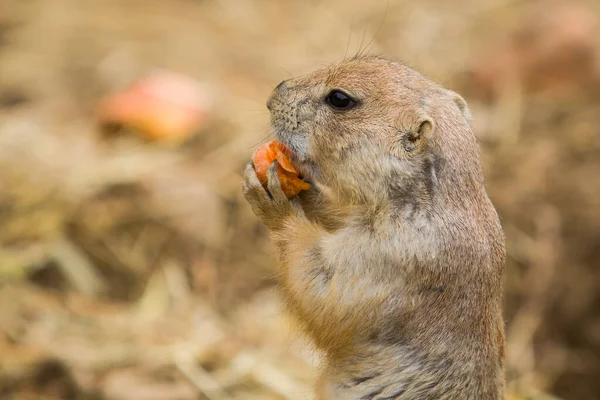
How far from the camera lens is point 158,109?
265 inches

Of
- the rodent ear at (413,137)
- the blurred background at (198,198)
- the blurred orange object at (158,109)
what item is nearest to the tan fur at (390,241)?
the rodent ear at (413,137)

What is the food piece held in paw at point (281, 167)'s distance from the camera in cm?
340

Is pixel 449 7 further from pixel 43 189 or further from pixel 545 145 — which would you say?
pixel 43 189

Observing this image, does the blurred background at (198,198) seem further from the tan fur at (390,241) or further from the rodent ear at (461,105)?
the tan fur at (390,241)

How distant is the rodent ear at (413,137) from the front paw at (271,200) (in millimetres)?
478

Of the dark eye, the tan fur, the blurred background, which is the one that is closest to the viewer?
the tan fur

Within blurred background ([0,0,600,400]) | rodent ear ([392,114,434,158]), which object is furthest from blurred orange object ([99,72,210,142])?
rodent ear ([392,114,434,158])

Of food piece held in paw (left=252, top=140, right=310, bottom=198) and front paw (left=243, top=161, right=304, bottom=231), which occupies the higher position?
food piece held in paw (left=252, top=140, right=310, bottom=198)

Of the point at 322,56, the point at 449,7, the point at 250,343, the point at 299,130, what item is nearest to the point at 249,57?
the point at 322,56

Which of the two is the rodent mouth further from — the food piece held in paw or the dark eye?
the dark eye

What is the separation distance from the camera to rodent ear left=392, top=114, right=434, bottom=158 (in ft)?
10.6

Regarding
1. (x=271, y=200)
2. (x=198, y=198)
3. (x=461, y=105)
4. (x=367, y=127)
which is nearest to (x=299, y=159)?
(x=271, y=200)

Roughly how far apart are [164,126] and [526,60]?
3389 mm

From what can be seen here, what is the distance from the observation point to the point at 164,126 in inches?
267
